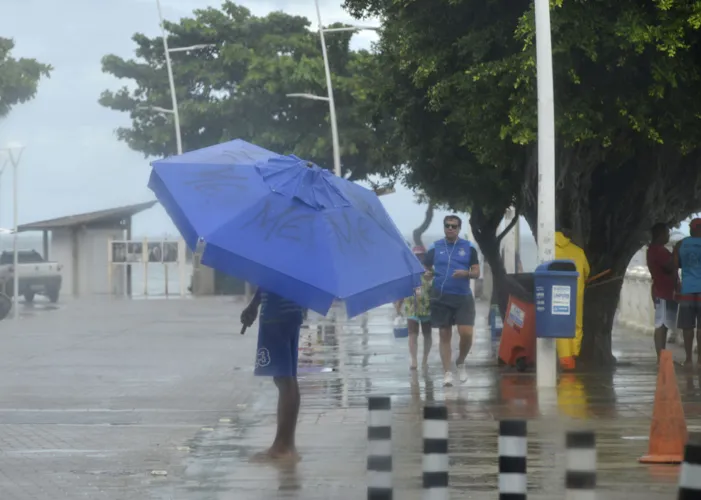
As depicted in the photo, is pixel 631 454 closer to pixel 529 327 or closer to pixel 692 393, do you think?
pixel 692 393

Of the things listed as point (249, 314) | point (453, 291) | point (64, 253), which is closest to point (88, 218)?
point (64, 253)

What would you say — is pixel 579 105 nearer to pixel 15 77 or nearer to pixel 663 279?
pixel 663 279

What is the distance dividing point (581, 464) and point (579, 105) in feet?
37.4

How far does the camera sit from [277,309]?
10703mm

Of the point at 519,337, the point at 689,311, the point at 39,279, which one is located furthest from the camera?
the point at 39,279

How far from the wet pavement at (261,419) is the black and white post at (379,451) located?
236cm

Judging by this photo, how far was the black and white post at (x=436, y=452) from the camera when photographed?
7.04 metres

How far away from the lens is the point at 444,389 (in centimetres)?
1589

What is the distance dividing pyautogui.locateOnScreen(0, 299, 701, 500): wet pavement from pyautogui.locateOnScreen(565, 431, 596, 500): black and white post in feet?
11.3

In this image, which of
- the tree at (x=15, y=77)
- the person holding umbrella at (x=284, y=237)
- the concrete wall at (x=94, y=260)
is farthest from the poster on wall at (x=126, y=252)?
the person holding umbrella at (x=284, y=237)

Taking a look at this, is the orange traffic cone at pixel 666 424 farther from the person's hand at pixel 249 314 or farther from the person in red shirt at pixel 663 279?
the person in red shirt at pixel 663 279

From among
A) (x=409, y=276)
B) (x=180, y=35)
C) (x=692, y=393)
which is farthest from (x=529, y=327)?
(x=180, y=35)

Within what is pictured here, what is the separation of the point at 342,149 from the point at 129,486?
43.3 m

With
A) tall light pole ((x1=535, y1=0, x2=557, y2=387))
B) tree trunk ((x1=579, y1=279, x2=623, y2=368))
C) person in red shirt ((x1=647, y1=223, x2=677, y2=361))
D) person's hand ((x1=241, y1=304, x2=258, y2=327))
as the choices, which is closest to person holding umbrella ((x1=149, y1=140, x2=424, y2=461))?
person's hand ((x1=241, y1=304, x2=258, y2=327))
